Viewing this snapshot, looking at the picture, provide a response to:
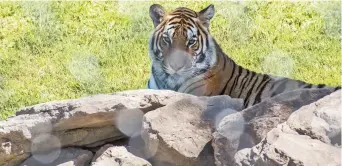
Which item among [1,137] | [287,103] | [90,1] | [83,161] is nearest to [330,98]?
[287,103]

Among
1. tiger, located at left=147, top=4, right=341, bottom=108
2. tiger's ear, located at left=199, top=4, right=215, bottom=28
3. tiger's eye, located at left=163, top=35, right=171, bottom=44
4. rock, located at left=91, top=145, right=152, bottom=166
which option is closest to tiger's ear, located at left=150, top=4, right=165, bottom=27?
tiger, located at left=147, top=4, right=341, bottom=108

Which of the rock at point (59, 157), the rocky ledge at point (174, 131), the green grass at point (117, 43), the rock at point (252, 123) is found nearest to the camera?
the rocky ledge at point (174, 131)

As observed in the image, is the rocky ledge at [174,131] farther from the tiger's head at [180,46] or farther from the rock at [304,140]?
the tiger's head at [180,46]

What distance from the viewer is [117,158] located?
3.34 metres

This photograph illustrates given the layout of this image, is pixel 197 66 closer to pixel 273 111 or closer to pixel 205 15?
pixel 205 15

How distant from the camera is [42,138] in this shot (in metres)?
3.47

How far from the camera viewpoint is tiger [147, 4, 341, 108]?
4918 mm

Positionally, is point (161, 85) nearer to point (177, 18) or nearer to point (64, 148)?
point (177, 18)

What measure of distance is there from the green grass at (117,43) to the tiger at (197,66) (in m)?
0.78

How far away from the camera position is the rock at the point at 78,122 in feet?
11.1

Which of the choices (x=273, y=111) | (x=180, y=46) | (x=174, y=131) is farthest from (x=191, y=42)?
(x=273, y=111)

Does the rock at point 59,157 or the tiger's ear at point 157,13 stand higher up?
the tiger's ear at point 157,13

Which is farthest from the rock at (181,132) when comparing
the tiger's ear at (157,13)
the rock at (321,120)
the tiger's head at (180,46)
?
the tiger's ear at (157,13)

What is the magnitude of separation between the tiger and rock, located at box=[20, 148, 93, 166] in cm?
156
